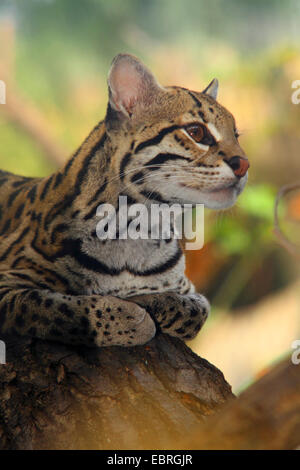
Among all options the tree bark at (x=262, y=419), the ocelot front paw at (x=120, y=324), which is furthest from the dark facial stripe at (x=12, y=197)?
the tree bark at (x=262, y=419)

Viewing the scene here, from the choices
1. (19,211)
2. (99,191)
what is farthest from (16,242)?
(99,191)

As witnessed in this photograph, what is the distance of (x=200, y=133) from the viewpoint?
1.75 meters

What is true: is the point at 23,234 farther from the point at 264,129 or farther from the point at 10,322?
the point at 264,129

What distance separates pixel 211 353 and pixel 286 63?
1.67 metres

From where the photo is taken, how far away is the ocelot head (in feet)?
5.71

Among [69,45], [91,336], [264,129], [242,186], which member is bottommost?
[91,336]

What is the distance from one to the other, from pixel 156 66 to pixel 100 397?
1.36 m

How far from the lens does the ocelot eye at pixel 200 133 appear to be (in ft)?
5.72

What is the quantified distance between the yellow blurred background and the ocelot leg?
1.98 ft

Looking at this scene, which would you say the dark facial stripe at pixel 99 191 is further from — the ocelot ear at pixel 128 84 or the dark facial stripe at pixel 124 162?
the ocelot ear at pixel 128 84

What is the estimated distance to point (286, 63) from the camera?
2.56m

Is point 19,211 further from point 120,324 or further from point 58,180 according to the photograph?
point 120,324

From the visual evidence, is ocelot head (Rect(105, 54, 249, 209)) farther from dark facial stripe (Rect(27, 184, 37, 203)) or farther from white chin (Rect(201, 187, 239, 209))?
dark facial stripe (Rect(27, 184, 37, 203))

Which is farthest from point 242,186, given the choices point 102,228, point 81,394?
point 81,394
